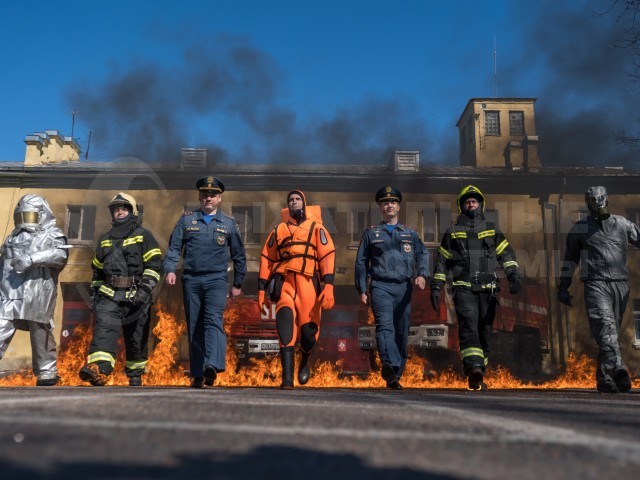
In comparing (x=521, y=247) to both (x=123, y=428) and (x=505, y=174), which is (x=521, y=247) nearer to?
(x=505, y=174)

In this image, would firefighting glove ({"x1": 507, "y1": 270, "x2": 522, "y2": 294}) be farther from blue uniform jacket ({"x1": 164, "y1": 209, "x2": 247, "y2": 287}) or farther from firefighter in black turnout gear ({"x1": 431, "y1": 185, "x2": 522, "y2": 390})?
blue uniform jacket ({"x1": 164, "y1": 209, "x2": 247, "y2": 287})

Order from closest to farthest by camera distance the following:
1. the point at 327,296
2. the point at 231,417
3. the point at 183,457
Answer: the point at 183,457 < the point at 231,417 < the point at 327,296

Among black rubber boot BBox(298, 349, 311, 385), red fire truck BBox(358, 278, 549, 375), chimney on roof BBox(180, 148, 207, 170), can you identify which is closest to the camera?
black rubber boot BBox(298, 349, 311, 385)

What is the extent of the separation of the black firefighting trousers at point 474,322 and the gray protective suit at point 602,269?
89 cm

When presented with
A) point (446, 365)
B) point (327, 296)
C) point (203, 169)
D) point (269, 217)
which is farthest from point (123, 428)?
point (203, 169)

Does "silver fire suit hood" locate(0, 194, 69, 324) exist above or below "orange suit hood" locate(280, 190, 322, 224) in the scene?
below

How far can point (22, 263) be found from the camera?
7.19 metres

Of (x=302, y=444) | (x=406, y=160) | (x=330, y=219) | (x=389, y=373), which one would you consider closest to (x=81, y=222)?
(x=330, y=219)

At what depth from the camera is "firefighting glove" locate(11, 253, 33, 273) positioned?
719 cm

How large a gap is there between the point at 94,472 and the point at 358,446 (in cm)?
66

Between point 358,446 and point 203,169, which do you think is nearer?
point 358,446

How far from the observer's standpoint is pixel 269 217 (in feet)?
76.6

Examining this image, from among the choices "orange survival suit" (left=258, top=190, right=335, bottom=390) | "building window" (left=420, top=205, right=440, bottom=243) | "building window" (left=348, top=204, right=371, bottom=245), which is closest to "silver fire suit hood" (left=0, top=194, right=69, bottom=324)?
"orange survival suit" (left=258, top=190, right=335, bottom=390)

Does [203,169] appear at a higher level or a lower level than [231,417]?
higher
